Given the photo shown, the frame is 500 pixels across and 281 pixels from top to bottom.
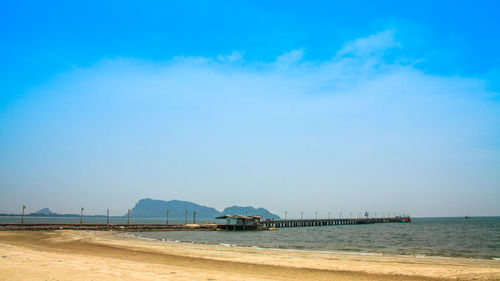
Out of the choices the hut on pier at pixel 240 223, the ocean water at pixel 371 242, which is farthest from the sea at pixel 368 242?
the hut on pier at pixel 240 223

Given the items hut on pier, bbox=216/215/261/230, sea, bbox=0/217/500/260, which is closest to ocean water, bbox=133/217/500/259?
sea, bbox=0/217/500/260

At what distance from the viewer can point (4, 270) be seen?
1167 cm

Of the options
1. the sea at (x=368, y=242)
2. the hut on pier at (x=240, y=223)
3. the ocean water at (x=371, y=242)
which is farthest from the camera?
the hut on pier at (x=240, y=223)

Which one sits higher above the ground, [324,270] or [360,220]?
[324,270]

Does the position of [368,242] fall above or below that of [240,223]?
above

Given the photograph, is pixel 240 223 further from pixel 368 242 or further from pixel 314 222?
pixel 314 222

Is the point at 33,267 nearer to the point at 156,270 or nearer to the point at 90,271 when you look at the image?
the point at 90,271

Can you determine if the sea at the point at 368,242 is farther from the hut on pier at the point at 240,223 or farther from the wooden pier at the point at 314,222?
the wooden pier at the point at 314,222

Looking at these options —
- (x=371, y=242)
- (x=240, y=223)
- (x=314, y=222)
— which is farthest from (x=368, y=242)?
(x=314, y=222)

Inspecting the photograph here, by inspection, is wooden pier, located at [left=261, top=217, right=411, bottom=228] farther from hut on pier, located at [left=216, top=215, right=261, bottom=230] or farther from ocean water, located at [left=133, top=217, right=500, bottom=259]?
ocean water, located at [left=133, top=217, right=500, bottom=259]

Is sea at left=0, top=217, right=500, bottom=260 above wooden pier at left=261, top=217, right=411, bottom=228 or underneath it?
above

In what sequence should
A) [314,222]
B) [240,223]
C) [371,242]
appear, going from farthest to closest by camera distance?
[314,222] < [240,223] < [371,242]

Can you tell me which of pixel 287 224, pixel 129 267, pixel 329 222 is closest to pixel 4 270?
pixel 129 267

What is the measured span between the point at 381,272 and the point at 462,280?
3282 millimetres
